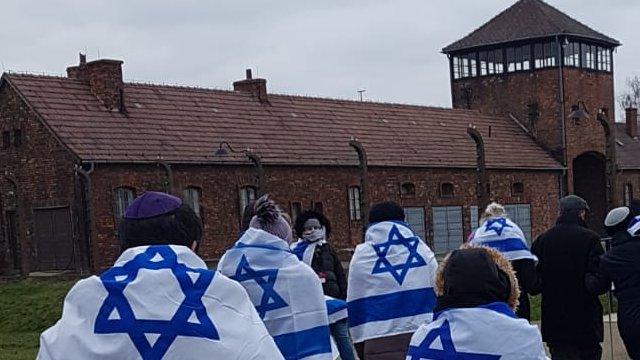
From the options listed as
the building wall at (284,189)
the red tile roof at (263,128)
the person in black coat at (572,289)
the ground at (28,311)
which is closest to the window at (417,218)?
the building wall at (284,189)

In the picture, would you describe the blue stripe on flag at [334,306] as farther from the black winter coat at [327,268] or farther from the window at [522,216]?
the window at [522,216]

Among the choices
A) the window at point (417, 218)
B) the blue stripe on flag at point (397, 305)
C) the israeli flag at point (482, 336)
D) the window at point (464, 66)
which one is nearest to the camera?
the israeli flag at point (482, 336)

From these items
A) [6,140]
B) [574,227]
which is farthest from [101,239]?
[574,227]

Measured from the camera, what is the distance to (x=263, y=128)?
1444 inches

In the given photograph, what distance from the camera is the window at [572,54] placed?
4690 cm

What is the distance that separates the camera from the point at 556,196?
4628 centimetres

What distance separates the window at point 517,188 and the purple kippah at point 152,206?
40.7 metres

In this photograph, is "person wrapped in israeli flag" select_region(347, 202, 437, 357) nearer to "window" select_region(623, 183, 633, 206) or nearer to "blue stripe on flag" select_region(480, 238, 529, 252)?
"blue stripe on flag" select_region(480, 238, 529, 252)

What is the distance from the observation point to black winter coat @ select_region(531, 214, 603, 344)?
8.84m

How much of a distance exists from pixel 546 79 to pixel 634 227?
40.0 metres

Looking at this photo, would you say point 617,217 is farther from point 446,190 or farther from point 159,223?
point 446,190

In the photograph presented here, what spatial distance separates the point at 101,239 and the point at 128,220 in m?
26.2

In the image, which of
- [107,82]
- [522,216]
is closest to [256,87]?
[107,82]

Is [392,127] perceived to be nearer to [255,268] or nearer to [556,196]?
[556,196]
